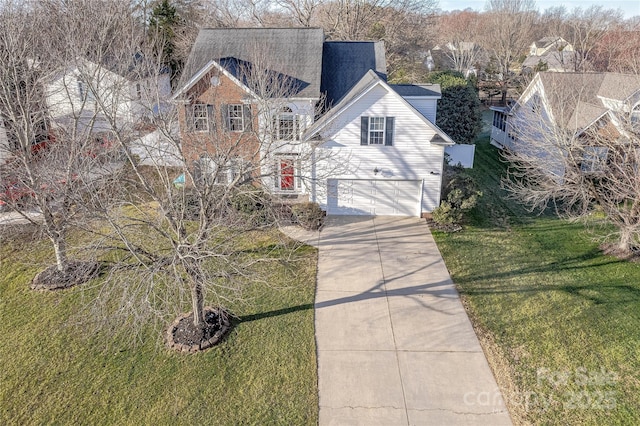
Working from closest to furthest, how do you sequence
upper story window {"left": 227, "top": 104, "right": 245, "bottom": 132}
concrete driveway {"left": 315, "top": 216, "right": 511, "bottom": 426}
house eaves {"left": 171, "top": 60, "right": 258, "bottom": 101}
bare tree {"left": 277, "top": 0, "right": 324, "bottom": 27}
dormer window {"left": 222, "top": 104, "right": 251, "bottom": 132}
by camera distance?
concrete driveway {"left": 315, "top": 216, "right": 511, "bottom": 426} → house eaves {"left": 171, "top": 60, "right": 258, "bottom": 101} → dormer window {"left": 222, "top": 104, "right": 251, "bottom": 132} → upper story window {"left": 227, "top": 104, "right": 245, "bottom": 132} → bare tree {"left": 277, "top": 0, "right": 324, "bottom": 27}

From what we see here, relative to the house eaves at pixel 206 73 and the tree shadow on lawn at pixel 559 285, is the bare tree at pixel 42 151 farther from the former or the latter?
the tree shadow on lawn at pixel 559 285

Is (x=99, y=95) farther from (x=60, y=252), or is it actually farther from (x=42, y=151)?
(x=60, y=252)

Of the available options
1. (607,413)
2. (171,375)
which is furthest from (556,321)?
(171,375)

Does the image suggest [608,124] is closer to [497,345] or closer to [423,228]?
[423,228]

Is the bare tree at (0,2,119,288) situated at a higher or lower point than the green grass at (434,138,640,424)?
higher

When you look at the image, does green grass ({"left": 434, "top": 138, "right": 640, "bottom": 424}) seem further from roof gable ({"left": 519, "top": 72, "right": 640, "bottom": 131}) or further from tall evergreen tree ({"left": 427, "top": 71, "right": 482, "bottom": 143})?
tall evergreen tree ({"left": 427, "top": 71, "right": 482, "bottom": 143})

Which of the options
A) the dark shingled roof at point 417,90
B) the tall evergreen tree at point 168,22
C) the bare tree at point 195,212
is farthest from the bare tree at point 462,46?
the bare tree at point 195,212

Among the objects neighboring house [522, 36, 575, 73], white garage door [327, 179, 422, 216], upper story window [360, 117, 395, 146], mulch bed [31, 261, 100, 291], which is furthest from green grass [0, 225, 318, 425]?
neighboring house [522, 36, 575, 73]
